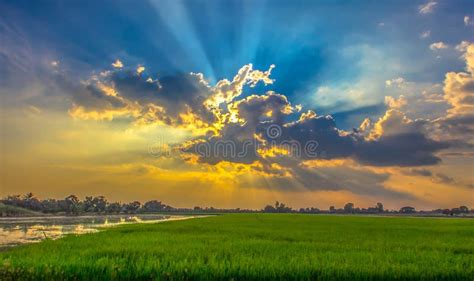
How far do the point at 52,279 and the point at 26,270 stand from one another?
3.56 ft

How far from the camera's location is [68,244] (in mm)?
18625

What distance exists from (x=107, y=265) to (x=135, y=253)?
12.9 ft

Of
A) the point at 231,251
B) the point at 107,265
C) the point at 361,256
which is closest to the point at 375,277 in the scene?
the point at 361,256

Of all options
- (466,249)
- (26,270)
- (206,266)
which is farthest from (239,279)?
(466,249)

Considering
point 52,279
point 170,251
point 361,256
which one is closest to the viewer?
point 52,279

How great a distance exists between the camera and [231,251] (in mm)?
16000

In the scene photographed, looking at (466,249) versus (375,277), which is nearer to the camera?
(375,277)

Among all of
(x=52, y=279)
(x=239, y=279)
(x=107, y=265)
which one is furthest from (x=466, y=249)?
(x=52, y=279)

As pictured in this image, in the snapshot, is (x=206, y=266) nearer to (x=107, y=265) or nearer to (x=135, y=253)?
(x=107, y=265)

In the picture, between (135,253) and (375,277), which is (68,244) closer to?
(135,253)

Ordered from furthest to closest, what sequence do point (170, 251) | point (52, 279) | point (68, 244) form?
point (68, 244), point (170, 251), point (52, 279)

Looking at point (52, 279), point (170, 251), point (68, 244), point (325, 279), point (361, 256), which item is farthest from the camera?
point (68, 244)

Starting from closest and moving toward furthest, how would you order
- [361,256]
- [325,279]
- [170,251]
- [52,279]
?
[52,279] < [325,279] < [361,256] < [170,251]

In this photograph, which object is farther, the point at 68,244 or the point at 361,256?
the point at 68,244
